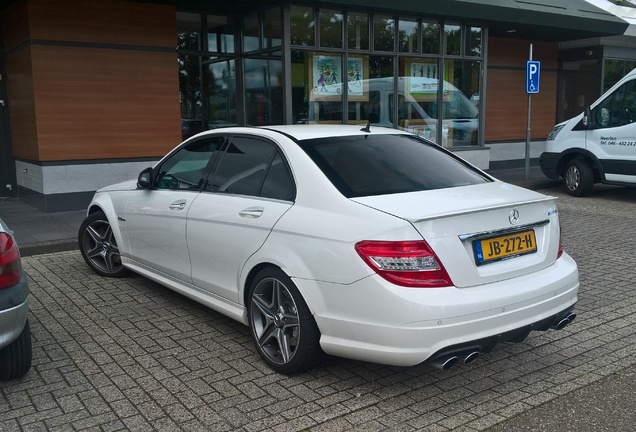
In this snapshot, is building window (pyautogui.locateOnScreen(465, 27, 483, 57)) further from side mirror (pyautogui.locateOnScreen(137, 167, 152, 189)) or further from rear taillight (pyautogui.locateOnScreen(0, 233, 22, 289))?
rear taillight (pyautogui.locateOnScreen(0, 233, 22, 289))

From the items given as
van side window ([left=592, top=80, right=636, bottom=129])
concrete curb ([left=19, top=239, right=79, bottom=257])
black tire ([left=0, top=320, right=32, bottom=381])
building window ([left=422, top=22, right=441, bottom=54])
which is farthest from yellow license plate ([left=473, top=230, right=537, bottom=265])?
building window ([left=422, top=22, right=441, bottom=54])

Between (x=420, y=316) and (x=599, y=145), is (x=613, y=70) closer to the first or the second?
(x=599, y=145)

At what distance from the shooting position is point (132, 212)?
5.62m

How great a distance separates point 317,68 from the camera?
38.9 ft

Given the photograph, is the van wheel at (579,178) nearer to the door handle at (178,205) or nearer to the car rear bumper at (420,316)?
the car rear bumper at (420,316)

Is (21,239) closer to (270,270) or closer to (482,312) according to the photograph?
(270,270)

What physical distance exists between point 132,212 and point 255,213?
1.89m

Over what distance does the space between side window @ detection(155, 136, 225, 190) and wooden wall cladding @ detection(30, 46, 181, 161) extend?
17.4 feet

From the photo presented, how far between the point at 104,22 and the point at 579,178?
8999mm

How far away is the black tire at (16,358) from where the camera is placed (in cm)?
382

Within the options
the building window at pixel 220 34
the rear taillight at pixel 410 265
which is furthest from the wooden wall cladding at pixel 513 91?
the rear taillight at pixel 410 265

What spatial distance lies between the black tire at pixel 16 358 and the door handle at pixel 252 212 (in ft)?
5.07

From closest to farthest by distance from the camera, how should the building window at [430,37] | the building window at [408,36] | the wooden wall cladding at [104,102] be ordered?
the wooden wall cladding at [104,102]
the building window at [408,36]
the building window at [430,37]

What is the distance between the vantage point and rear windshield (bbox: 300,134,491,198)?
4023 mm
